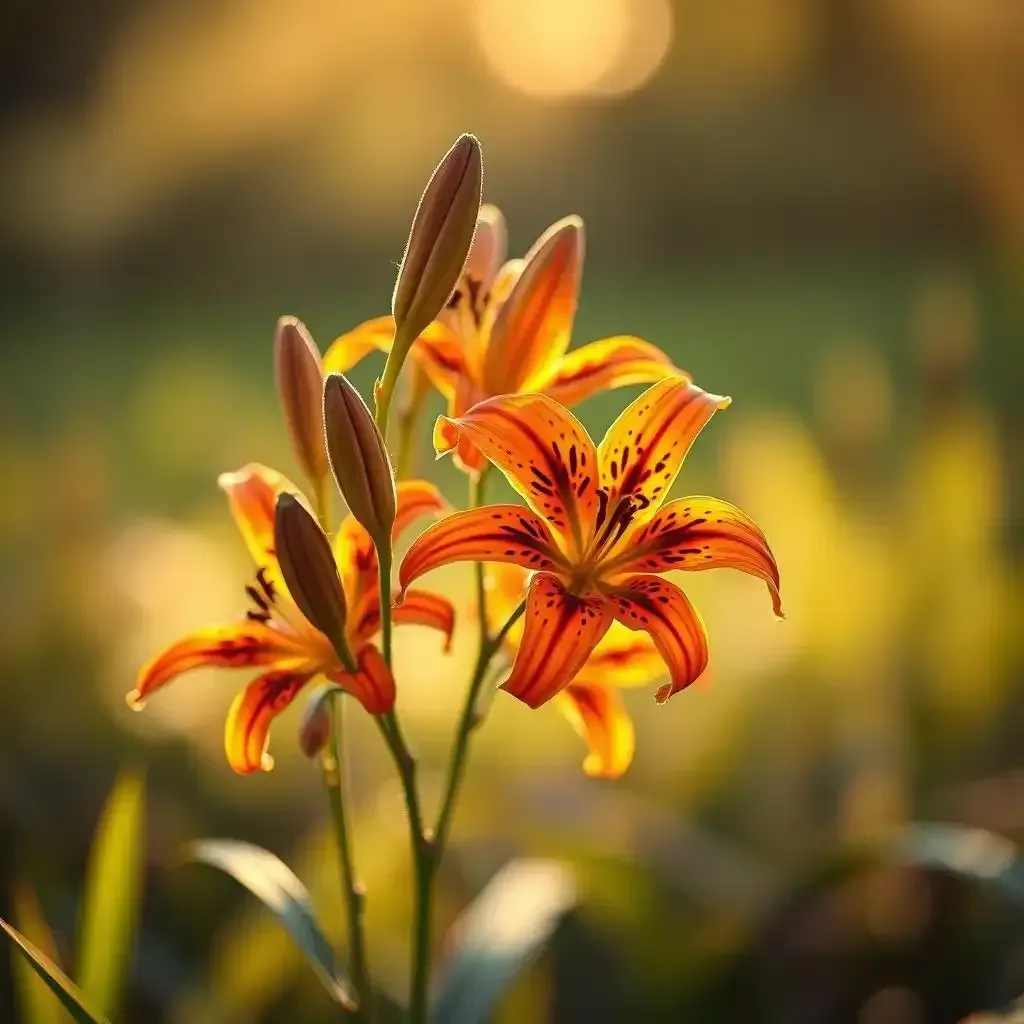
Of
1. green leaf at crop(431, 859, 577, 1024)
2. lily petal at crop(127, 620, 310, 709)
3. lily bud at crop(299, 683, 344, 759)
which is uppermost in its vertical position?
lily petal at crop(127, 620, 310, 709)

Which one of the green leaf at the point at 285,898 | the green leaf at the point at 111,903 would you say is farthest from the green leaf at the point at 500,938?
the green leaf at the point at 111,903

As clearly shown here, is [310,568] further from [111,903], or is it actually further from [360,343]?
[111,903]

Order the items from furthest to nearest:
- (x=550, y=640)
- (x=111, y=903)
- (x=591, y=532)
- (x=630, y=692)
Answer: (x=630, y=692), (x=111, y=903), (x=591, y=532), (x=550, y=640)

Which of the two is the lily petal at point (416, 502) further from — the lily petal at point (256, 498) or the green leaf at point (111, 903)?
the green leaf at point (111, 903)

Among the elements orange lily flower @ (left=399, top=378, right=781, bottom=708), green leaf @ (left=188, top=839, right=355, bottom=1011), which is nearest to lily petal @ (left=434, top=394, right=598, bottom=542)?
orange lily flower @ (left=399, top=378, right=781, bottom=708)

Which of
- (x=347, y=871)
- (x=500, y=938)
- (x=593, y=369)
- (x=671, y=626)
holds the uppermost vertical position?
(x=593, y=369)

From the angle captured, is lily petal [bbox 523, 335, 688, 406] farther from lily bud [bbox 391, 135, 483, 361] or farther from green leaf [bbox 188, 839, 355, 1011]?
green leaf [bbox 188, 839, 355, 1011]

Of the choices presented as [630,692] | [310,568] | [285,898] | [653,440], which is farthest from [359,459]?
[630,692]
